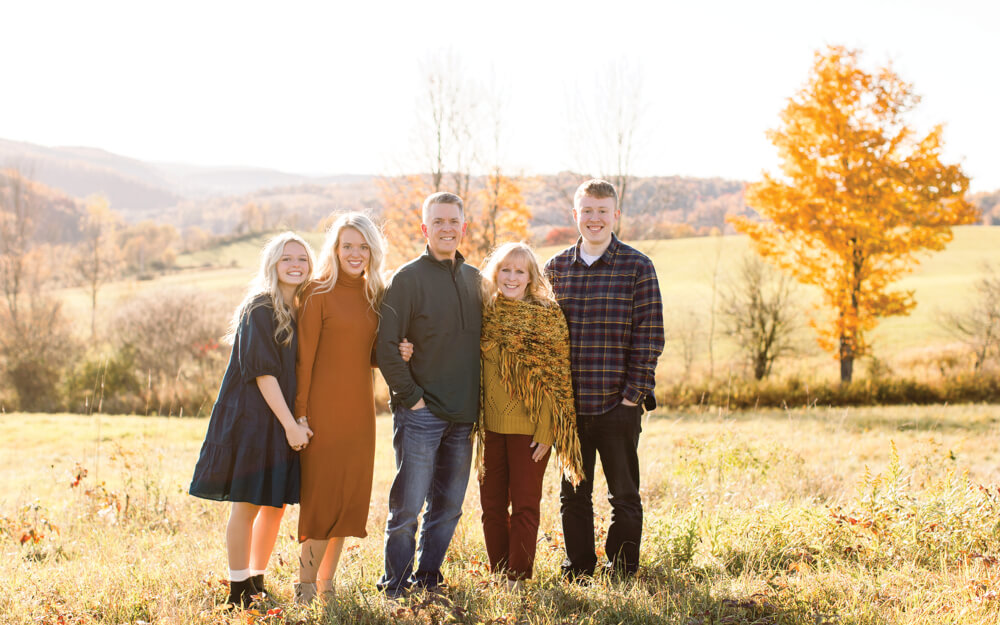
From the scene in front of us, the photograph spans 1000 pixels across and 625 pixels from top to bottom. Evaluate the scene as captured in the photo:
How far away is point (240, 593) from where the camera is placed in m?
3.62

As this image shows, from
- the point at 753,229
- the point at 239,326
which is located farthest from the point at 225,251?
the point at 239,326

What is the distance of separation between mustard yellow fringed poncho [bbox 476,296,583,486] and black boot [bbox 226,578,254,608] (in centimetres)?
143

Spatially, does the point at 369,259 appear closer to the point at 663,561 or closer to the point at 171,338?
the point at 663,561

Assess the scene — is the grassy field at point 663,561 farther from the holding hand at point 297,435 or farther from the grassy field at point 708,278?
the grassy field at point 708,278

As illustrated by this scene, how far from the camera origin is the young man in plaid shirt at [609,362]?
156 inches

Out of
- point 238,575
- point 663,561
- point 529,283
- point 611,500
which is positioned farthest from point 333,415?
point 663,561

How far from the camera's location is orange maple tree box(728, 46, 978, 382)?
15.9 metres

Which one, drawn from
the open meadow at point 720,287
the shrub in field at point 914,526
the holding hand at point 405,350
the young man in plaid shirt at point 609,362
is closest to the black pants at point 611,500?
the young man in plaid shirt at point 609,362

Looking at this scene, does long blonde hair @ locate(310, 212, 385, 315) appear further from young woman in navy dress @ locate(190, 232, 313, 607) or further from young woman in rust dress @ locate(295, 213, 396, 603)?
young woman in navy dress @ locate(190, 232, 313, 607)

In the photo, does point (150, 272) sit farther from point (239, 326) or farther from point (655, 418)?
point (239, 326)

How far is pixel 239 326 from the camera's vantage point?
11.9ft

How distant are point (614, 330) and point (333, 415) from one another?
1679 mm

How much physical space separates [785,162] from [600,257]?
14713 mm

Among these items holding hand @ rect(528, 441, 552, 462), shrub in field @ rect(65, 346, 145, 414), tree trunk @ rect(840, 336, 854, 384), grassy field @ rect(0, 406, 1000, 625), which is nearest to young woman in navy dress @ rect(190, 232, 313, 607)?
grassy field @ rect(0, 406, 1000, 625)
